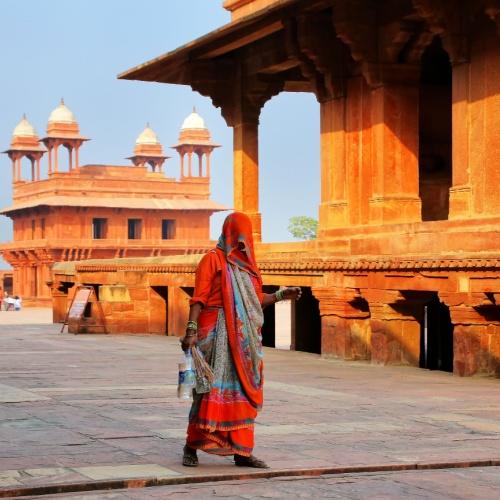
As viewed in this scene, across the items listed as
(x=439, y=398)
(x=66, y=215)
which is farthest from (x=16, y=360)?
(x=66, y=215)

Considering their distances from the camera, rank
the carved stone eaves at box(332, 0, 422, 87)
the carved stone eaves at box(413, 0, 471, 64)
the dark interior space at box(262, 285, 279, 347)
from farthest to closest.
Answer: the dark interior space at box(262, 285, 279, 347) < the carved stone eaves at box(332, 0, 422, 87) < the carved stone eaves at box(413, 0, 471, 64)

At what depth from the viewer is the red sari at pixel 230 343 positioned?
6324 millimetres

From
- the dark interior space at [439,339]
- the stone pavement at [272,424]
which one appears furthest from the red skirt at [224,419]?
the dark interior space at [439,339]

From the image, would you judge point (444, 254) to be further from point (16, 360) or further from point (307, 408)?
point (16, 360)

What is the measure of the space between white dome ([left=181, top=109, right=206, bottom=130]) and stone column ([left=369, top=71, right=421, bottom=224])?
6641cm

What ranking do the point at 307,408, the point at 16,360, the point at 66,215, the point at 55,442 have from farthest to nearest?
1. the point at 66,215
2. the point at 16,360
3. the point at 307,408
4. the point at 55,442

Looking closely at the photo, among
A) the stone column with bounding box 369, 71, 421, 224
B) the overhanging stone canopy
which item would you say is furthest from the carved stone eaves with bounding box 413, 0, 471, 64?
the stone column with bounding box 369, 71, 421, 224

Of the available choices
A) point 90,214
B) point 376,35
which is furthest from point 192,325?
point 90,214

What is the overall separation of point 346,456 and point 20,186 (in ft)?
222

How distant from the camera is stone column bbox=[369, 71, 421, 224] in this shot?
14.9 m

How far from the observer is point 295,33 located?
15891 millimetres

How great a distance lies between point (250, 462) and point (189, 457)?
32cm

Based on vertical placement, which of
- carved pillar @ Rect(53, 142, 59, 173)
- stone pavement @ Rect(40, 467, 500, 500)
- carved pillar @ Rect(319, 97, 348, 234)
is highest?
carved pillar @ Rect(53, 142, 59, 173)

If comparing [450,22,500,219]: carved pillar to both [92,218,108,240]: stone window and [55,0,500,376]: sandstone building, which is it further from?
[92,218,108,240]: stone window
